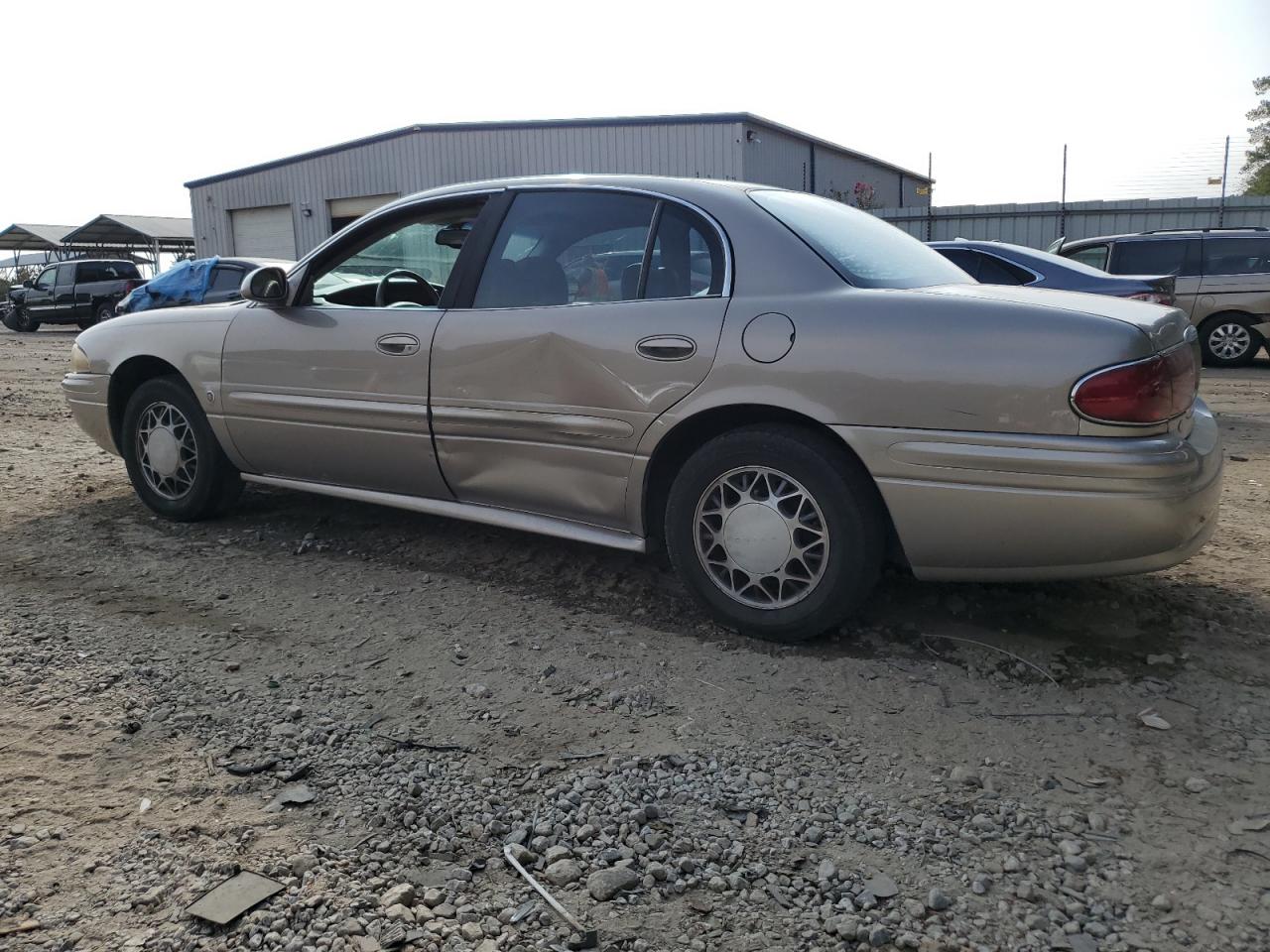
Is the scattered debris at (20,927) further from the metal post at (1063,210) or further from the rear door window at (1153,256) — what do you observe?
the metal post at (1063,210)

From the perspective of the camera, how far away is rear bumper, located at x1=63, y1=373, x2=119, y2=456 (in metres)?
5.23

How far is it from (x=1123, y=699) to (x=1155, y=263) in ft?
36.6

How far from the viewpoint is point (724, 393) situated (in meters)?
3.37

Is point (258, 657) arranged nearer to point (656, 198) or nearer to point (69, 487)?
point (656, 198)

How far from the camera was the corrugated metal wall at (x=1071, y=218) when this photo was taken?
741 inches

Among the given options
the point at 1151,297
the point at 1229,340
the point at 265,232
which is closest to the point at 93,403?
the point at 1151,297

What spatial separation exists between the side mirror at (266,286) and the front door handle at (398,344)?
0.65 meters

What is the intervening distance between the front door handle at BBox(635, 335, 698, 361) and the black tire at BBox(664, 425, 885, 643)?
0.31 m

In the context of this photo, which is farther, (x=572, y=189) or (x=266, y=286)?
(x=266, y=286)

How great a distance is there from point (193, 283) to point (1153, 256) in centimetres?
1292

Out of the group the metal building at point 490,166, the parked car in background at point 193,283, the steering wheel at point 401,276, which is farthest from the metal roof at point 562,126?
the steering wheel at point 401,276

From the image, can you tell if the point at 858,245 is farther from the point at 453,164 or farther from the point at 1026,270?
the point at 453,164

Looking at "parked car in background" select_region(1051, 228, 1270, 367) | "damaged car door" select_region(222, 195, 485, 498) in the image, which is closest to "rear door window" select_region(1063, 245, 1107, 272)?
"parked car in background" select_region(1051, 228, 1270, 367)

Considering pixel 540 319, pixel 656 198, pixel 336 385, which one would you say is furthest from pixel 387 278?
pixel 656 198
